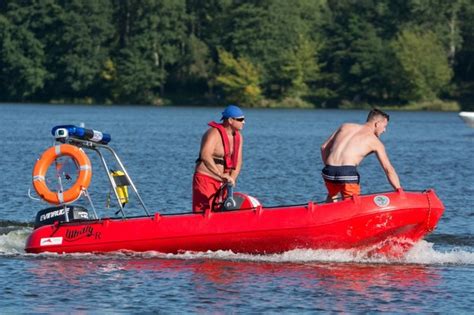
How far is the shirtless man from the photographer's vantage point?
50.8 feet

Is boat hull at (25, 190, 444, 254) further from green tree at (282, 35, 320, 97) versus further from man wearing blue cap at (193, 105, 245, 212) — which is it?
green tree at (282, 35, 320, 97)

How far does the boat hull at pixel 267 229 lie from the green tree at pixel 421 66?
259 feet

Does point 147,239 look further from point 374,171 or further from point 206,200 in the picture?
point 374,171

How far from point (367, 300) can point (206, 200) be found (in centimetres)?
311

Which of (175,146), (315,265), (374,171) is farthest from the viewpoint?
(175,146)

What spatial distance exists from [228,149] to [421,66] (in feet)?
263

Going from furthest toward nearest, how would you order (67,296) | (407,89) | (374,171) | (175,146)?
1. (407,89)
2. (175,146)
3. (374,171)
4. (67,296)

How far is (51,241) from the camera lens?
1595cm

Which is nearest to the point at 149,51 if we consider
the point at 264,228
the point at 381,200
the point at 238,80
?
the point at 238,80

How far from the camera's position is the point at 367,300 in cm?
1347

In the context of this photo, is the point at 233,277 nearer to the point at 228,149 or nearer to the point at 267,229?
the point at 267,229

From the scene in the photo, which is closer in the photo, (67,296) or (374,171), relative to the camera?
(67,296)

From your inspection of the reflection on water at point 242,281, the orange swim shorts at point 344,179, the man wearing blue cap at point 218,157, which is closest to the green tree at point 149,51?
the man wearing blue cap at point 218,157

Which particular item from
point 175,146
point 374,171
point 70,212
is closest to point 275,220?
point 70,212
